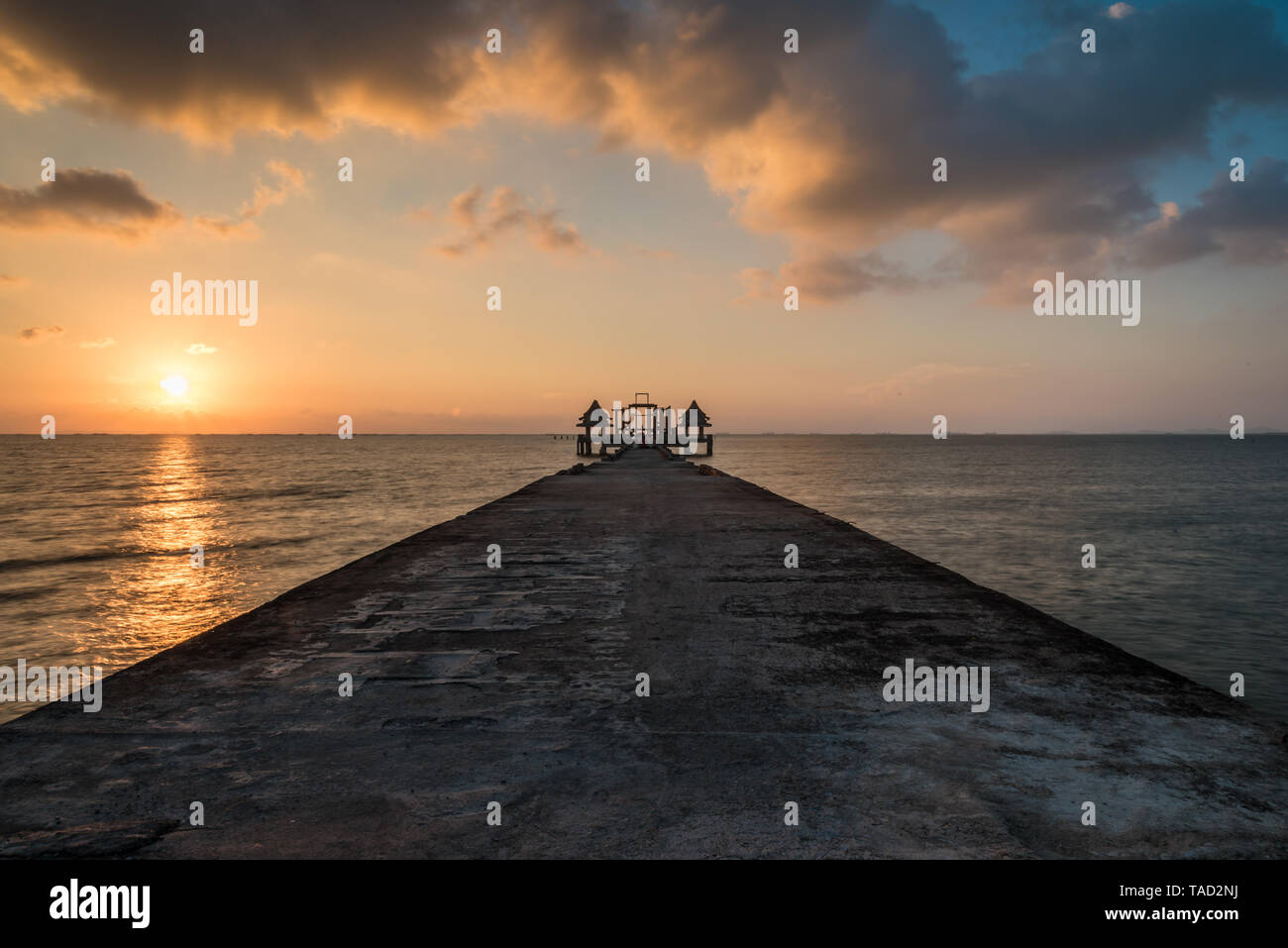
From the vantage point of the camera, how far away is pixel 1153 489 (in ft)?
138

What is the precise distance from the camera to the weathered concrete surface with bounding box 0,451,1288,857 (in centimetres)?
242

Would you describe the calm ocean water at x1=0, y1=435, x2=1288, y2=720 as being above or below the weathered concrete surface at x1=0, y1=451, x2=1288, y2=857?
below

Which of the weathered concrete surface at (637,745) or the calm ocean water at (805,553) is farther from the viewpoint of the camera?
the calm ocean water at (805,553)

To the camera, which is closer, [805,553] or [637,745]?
[637,745]

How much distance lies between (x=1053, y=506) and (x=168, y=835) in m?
36.0

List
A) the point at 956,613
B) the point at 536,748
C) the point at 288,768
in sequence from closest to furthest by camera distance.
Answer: the point at 288,768
the point at 536,748
the point at 956,613

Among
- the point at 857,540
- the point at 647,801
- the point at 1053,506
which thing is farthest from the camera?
the point at 1053,506

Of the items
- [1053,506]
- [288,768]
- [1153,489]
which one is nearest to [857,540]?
[288,768]

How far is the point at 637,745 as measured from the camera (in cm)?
315

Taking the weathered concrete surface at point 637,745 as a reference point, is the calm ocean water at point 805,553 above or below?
below

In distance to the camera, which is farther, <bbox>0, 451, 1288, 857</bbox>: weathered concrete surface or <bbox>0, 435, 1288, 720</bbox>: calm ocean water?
<bbox>0, 435, 1288, 720</bbox>: calm ocean water

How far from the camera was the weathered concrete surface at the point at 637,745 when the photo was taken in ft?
→ 7.95
